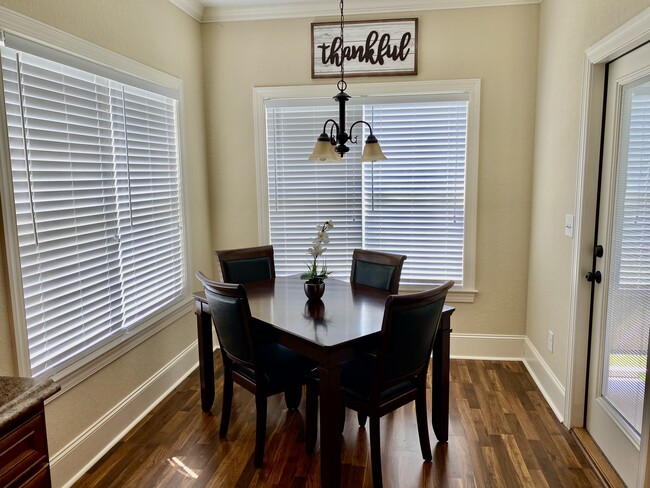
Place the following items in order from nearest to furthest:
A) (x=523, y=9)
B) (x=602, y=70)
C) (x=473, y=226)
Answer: (x=602, y=70) → (x=523, y=9) → (x=473, y=226)

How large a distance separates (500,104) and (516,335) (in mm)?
1865

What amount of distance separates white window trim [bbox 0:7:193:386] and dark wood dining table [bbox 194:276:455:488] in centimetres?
47

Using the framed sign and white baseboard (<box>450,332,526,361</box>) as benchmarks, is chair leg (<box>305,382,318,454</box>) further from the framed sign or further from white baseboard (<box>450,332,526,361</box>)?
the framed sign

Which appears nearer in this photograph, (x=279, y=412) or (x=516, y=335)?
(x=279, y=412)

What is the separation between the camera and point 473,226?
368 centimetres

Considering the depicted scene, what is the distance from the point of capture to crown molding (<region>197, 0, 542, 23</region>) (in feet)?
11.3

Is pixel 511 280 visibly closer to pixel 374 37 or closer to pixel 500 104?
pixel 500 104

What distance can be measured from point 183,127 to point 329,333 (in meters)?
2.21

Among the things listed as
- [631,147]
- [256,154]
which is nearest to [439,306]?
[631,147]

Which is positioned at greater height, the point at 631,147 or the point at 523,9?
the point at 523,9

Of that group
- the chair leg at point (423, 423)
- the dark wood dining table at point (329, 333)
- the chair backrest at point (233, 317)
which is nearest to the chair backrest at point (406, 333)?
the dark wood dining table at point (329, 333)

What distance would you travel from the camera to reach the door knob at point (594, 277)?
2452mm

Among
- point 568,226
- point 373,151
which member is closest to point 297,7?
point 373,151

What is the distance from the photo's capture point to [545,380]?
3.13 metres
